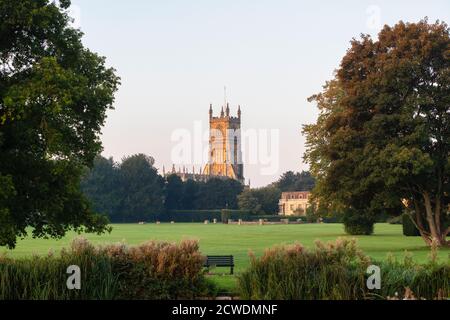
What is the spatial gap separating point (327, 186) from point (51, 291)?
22856mm

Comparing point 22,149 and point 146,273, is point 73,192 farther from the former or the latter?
point 146,273

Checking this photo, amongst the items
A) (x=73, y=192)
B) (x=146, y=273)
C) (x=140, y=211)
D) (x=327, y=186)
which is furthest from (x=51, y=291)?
(x=140, y=211)

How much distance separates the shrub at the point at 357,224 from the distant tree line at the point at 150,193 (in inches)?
2258

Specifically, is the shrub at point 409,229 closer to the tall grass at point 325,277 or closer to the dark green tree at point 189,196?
the tall grass at point 325,277

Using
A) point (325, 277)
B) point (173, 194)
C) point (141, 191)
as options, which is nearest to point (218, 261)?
point (325, 277)

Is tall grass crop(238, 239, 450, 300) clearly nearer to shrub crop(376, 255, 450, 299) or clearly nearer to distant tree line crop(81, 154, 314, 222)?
shrub crop(376, 255, 450, 299)

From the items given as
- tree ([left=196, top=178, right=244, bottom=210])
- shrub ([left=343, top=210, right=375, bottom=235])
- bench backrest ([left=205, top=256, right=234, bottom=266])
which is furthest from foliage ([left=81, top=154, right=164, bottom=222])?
bench backrest ([left=205, top=256, right=234, bottom=266])

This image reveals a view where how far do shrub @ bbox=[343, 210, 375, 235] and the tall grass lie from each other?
37016mm

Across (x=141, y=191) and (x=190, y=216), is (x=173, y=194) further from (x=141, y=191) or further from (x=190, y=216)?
(x=141, y=191)

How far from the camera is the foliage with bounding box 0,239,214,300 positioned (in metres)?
14.6

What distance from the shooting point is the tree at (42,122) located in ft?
54.1

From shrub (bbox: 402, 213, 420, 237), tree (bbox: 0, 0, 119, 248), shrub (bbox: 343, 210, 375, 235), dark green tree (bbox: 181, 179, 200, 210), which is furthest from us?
dark green tree (bbox: 181, 179, 200, 210)

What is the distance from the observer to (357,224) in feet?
176

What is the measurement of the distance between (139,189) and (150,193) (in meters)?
1.91
